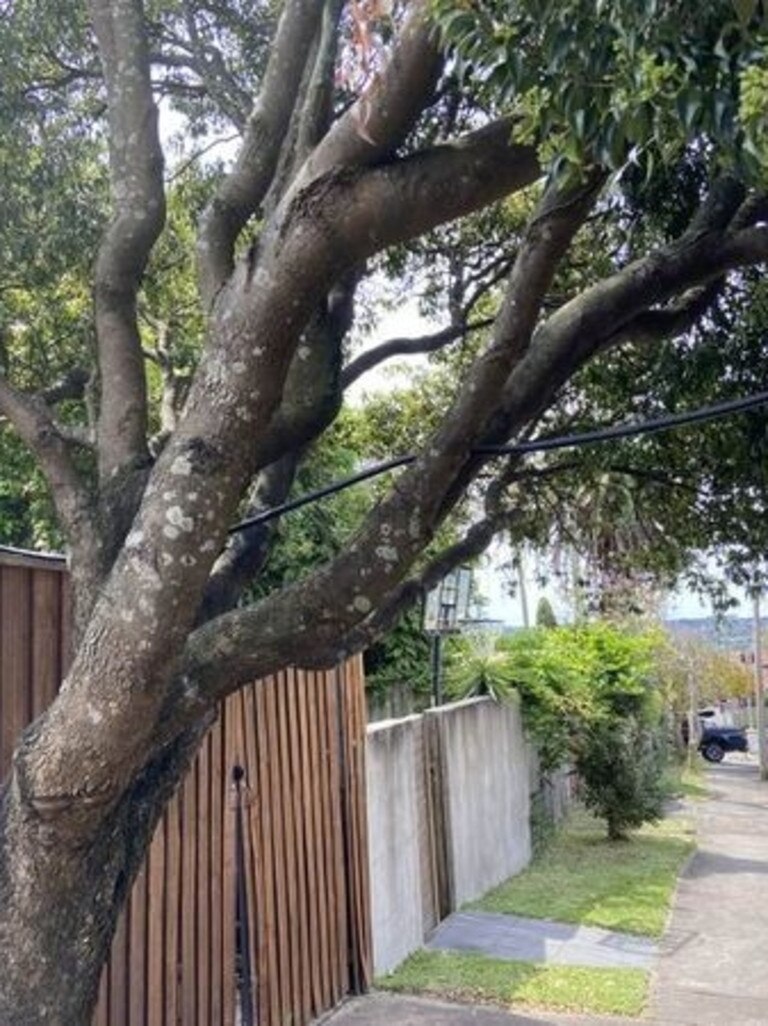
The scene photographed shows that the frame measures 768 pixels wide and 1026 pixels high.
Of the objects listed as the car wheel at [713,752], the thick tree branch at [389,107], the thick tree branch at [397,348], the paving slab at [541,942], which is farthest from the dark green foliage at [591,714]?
the car wheel at [713,752]

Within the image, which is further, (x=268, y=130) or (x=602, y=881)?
(x=602, y=881)

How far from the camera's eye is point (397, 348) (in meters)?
6.17

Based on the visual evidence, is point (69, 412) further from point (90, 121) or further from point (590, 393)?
point (590, 393)

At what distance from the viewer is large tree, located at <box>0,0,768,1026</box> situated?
99.2 inches

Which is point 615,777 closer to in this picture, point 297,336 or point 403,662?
point 403,662

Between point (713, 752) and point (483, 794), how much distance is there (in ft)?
A: 69.2

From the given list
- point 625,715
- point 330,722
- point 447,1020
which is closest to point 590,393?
point 330,722

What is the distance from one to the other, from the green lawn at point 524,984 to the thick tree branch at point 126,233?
4.47 meters

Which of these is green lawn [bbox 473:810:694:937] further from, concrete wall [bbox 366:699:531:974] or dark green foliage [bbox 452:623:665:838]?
dark green foliage [bbox 452:623:665:838]

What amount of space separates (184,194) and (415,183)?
4.68 meters

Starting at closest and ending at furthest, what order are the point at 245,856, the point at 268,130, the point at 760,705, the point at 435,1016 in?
the point at 268,130, the point at 245,856, the point at 435,1016, the point at 760,705

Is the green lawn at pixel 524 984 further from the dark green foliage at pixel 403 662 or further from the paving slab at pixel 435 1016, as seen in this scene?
the dark green foliage at pixel 403 662

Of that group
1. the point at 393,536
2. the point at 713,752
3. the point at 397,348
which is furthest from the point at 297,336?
the point at 713,752

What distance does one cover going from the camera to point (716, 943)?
8.23 m
